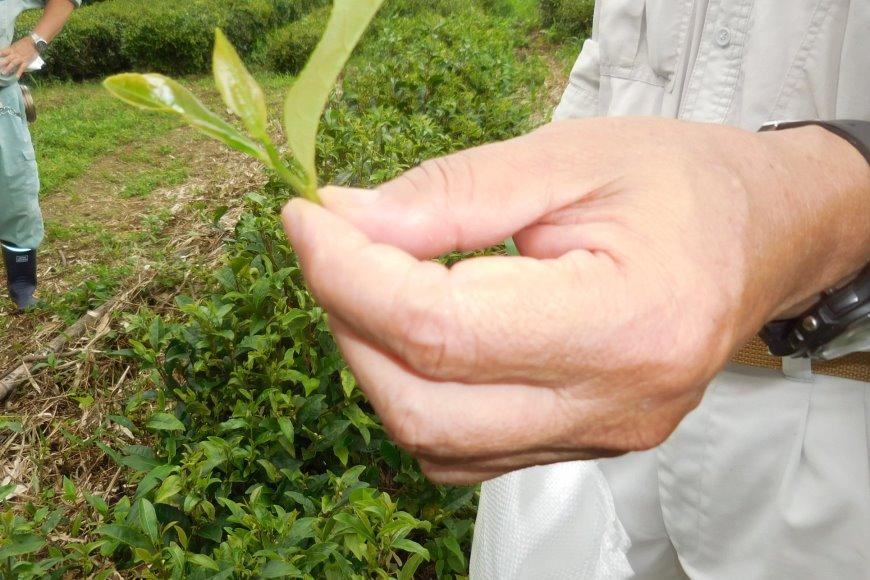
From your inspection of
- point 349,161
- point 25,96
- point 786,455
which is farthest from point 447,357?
point 25,96

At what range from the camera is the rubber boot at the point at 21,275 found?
3.04m

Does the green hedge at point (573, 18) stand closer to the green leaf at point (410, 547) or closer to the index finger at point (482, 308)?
the green leaf at point (410, 547)

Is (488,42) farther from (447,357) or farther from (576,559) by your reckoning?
(447,357)

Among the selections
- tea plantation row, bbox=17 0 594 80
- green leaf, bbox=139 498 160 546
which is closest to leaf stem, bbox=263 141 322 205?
green leaf, bbox=139 498 160 546

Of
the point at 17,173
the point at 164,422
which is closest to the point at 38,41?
the point at 17,173

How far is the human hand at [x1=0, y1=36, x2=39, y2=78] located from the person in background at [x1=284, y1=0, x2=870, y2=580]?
297 cm

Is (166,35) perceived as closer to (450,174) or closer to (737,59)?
(737,59)

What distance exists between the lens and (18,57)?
9.75 feet

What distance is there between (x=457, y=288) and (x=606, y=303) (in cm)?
11

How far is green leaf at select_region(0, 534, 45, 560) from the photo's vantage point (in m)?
1.28

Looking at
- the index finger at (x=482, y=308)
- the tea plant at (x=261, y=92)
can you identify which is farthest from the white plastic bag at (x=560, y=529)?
the tea plant at (x=261, y=92)

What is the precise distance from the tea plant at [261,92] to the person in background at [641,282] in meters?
0.06

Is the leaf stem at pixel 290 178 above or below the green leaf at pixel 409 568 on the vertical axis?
above

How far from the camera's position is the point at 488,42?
538 cm
